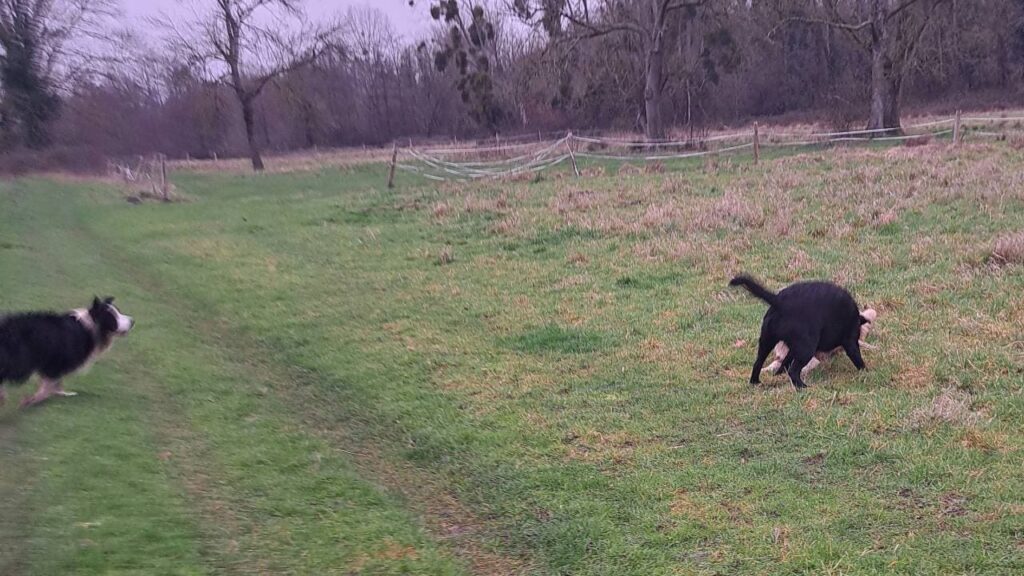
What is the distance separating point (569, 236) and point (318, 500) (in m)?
9.29

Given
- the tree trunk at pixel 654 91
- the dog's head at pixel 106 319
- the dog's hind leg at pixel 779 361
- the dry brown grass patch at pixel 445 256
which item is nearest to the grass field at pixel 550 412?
the dry brown grass patch at pixel 445 256

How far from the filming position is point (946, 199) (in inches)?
495

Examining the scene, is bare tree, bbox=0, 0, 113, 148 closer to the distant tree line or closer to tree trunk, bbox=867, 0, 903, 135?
the distant tree line

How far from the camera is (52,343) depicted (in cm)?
654

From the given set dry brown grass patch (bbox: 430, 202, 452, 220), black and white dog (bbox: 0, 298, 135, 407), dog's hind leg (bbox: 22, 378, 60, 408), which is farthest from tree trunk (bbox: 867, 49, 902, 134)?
dog's hind leg (bbox: 22, 378, 60, 408)

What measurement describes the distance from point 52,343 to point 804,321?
20.6ft

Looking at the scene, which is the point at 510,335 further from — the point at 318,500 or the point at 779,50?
the point at 779,50

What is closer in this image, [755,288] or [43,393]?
[755,288]

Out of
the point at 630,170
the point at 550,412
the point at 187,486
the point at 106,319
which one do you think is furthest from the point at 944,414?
the point at 630,170

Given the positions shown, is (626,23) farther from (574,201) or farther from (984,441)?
(984,441)

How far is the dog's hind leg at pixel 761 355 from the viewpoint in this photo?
6.35 metres

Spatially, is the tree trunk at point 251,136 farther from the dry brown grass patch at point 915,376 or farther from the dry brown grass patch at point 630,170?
the dry brown grass patch at point 915,376

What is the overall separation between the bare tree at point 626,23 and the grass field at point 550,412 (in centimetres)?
2181

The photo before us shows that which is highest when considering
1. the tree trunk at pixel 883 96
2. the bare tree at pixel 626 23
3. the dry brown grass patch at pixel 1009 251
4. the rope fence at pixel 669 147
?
the bare tree at pixel 626 23
